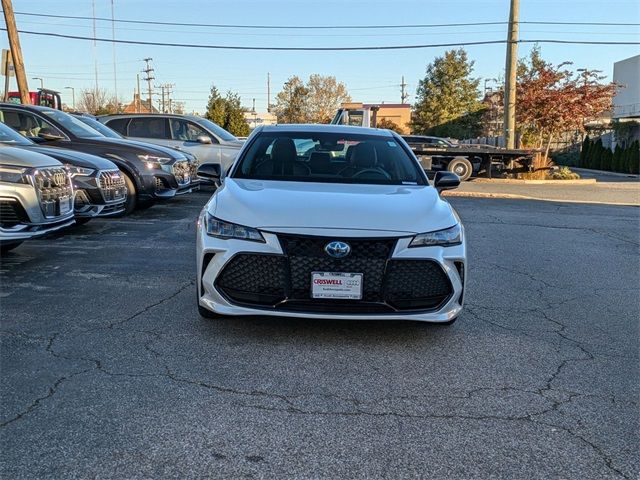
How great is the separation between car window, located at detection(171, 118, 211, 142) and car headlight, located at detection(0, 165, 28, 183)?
862 cm

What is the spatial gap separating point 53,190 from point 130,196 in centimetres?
385

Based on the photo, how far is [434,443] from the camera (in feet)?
9.72

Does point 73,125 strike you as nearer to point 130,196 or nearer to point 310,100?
point 130,196

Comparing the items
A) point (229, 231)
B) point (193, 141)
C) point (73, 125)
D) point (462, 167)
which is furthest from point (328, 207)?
point (462, 167)

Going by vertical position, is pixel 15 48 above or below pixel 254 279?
above

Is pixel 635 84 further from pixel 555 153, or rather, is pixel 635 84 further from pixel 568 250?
pixel 568 250

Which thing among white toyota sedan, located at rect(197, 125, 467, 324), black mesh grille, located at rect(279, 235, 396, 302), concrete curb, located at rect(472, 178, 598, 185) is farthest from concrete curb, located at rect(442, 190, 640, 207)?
black mesh grille, located at rect(279, 235, 396, 302)

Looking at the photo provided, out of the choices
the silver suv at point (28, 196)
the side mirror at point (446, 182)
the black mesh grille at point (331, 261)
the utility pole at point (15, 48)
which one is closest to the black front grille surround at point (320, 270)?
the black mesh grille at point (331, 261)

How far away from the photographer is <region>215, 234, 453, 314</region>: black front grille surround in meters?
3.99

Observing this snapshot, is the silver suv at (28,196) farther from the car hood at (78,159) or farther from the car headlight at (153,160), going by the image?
the car headlight at (153,160)

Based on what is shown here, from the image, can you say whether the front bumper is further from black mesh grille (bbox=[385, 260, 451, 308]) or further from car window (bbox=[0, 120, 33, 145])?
car window (bbox=[0, 120, 33, 145])

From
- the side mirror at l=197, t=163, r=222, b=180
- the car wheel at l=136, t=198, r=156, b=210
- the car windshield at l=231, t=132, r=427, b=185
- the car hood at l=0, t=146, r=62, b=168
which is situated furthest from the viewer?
the car wheel at l=136, t=198, r=156, b=210

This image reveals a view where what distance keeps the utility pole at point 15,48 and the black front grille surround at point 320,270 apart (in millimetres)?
18542

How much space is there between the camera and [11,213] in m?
6.07
